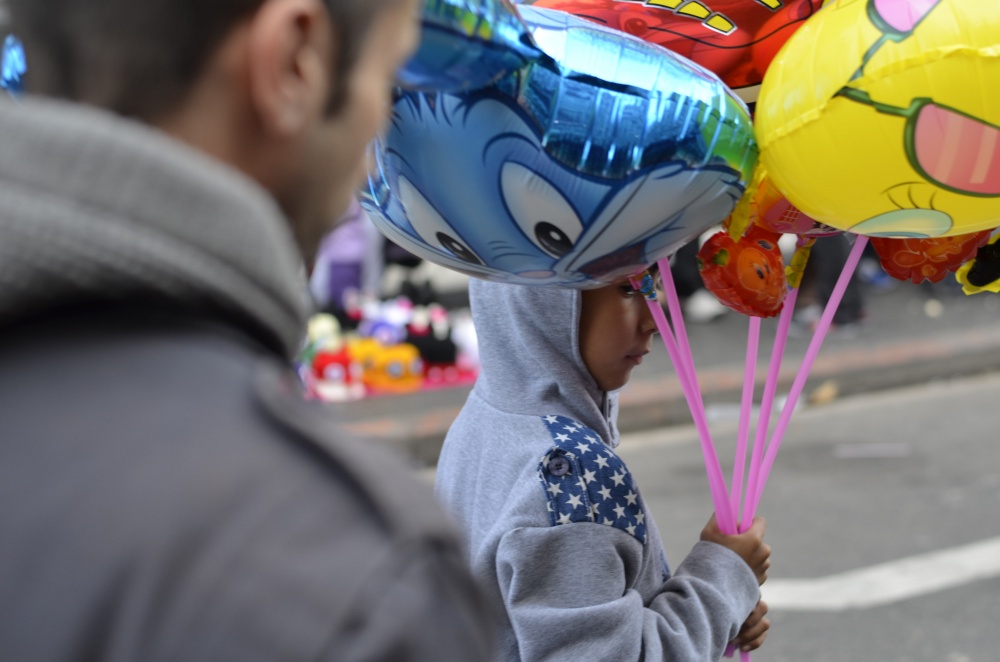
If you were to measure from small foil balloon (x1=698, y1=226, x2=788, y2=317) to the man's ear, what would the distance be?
1186 millimetres

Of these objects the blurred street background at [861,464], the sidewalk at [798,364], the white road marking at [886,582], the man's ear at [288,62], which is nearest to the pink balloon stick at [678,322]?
the man's ear at [288,62]

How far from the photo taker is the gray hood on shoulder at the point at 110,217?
2.08ft

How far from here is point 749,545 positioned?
1.91m

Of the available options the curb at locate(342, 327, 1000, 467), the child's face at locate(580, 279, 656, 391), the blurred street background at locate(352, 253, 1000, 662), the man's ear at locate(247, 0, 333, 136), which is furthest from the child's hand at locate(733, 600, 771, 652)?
the curb at locate(342, 327, 1000, 467)

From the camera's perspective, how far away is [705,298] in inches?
353

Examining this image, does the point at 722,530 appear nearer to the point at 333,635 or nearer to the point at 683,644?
the point at 683,644

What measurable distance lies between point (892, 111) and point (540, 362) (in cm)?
64

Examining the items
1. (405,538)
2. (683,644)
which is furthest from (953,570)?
(405,538)

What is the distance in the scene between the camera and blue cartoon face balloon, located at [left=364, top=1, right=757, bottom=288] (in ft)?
4.50

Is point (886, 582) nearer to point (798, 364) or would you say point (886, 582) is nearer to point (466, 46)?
point (798, 364)

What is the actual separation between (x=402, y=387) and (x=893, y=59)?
5555 mm

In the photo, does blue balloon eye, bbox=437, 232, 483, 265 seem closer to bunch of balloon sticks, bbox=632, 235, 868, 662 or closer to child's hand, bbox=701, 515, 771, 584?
bunch of balloon sticks, bbox=632, 235, 868, 662

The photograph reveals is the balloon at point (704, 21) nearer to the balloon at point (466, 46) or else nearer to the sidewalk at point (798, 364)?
the balloon at point (466, 46)

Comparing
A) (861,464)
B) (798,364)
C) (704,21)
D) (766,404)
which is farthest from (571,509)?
(798,364)
